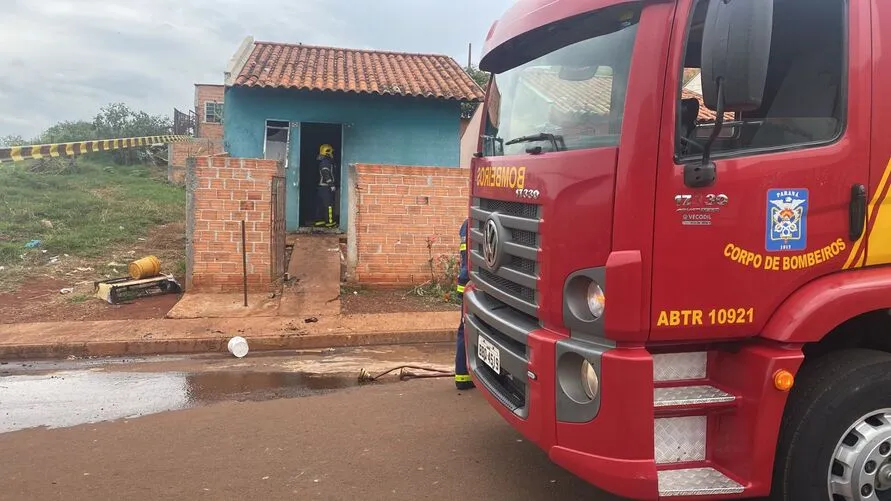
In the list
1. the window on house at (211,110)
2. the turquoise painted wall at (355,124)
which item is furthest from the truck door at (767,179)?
the window on house at (211,110)

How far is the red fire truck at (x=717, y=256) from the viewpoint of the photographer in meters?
2.29

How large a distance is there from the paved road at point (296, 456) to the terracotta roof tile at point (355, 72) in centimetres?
785

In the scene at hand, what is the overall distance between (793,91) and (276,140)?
34.9 ft

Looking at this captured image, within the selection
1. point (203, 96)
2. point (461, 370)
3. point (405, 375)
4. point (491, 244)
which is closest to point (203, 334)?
point (405, 375)

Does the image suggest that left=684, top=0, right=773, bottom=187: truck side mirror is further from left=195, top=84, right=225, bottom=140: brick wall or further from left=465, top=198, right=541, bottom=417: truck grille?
left=195, top=84, right=225, bottom=140: brick wall

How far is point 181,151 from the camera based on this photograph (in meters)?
21.8

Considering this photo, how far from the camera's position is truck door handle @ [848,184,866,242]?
247 centimetres

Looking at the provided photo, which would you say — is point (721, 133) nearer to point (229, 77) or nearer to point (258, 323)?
point (258, 323)

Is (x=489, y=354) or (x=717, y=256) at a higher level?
(x=717, y=256)

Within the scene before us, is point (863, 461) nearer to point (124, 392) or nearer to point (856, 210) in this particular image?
point (856, 210)

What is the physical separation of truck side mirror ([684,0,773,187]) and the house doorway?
411 inches

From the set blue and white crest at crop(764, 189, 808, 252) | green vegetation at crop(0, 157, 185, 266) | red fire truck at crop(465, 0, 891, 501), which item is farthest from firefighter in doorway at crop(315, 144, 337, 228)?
blue and white crest at crop(764, 189, 808, 252)

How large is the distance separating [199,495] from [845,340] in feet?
10.9

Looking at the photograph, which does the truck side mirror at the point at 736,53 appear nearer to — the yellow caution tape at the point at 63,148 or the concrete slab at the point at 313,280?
the concrete slab at the point at 313,280
